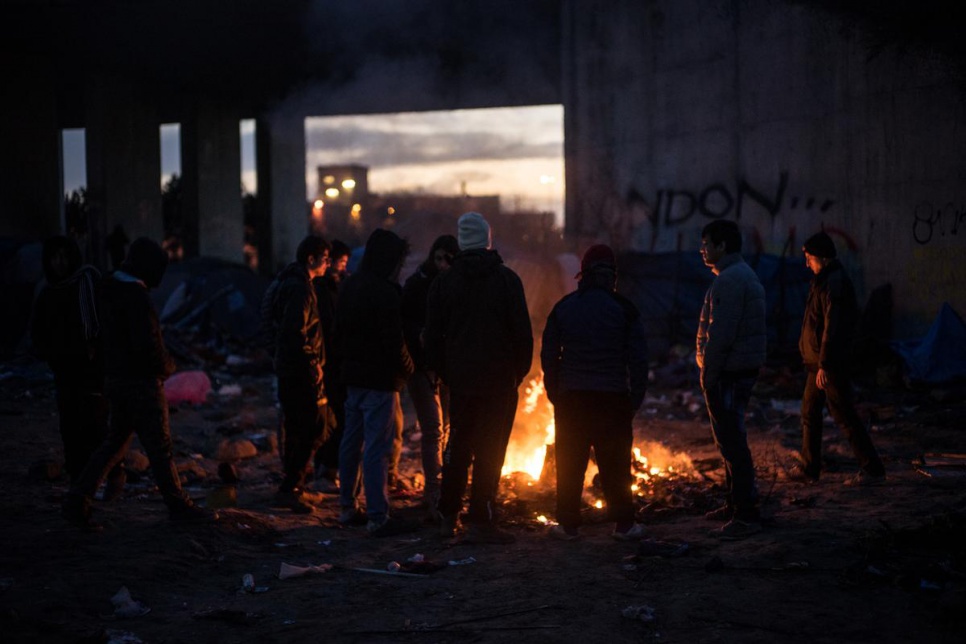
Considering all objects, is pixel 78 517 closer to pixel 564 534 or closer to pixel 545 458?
pixel 564 534

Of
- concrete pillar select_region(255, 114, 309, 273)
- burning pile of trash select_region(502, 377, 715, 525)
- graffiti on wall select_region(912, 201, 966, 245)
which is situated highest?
concrete pillar select_region(255, 114, 309, 273)

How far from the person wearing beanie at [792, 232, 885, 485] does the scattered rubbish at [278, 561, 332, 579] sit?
145 inches

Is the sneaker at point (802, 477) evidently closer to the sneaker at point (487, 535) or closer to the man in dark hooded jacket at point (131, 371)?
the sneaker at point (487, 535)

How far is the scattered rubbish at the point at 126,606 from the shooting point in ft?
14.8

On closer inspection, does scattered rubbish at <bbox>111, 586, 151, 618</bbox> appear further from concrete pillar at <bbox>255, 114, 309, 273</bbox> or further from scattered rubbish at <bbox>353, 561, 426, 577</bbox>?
concrete pillar at <bbox>255, 114, 309, 273</bbox>

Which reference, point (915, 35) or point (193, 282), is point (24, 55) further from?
point (915, 35)

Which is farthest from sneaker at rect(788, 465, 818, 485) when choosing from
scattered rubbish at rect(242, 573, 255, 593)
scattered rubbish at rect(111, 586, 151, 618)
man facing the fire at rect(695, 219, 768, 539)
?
scattered rubbish at rect(111, 586, 151, 618)

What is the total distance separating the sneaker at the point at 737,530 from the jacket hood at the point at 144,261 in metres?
3.74

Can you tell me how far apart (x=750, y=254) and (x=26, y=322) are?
11.8 meters

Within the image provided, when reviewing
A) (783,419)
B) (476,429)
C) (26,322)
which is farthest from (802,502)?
(26,322)

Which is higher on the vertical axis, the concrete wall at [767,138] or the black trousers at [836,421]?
the concrete wall at [767,138]

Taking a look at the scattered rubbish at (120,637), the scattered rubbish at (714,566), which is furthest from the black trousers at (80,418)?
the scattered rubbish at (714,566)

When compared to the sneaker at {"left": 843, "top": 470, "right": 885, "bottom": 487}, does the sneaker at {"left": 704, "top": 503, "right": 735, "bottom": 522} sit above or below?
below

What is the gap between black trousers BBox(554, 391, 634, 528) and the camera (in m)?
5.76
